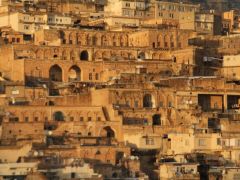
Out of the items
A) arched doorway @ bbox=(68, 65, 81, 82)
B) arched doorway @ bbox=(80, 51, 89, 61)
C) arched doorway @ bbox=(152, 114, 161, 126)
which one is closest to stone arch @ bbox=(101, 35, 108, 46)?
Result: arched doorway @ bbox=(80, 51, 89, 61)

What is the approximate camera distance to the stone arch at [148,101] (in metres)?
71.6

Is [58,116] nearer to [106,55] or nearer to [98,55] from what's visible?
[98,55]

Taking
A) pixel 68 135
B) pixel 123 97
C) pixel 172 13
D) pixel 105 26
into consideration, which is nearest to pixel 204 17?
pixel 172 13

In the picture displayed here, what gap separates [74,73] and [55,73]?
156 centimetres

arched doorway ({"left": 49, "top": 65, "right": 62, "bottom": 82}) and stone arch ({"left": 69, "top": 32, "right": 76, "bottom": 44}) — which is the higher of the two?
stone arch ({"left": 69, "top": 32, "right": 76, "bottom": 44})

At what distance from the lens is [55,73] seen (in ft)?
250

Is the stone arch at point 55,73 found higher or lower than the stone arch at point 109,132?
higher

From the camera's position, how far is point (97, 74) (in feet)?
252

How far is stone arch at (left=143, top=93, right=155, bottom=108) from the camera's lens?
235ft

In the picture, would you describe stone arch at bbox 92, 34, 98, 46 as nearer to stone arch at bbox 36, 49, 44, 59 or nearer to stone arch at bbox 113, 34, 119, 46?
stone arch at bbox 113, 34, 119, 46

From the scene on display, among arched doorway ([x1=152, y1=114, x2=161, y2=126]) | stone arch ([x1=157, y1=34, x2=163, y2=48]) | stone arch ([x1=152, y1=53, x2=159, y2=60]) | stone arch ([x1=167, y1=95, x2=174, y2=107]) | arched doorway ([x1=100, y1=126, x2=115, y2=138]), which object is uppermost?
stone arch ([x1=157, y1=34, x2=163, y2=48])

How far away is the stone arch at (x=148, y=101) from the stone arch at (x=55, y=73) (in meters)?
7.68

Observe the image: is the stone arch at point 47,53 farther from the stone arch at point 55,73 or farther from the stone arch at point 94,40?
the stone arch at point 94,40

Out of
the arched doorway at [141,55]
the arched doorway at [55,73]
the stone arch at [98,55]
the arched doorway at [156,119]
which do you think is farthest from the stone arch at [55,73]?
the arched doorway at [156,119]
